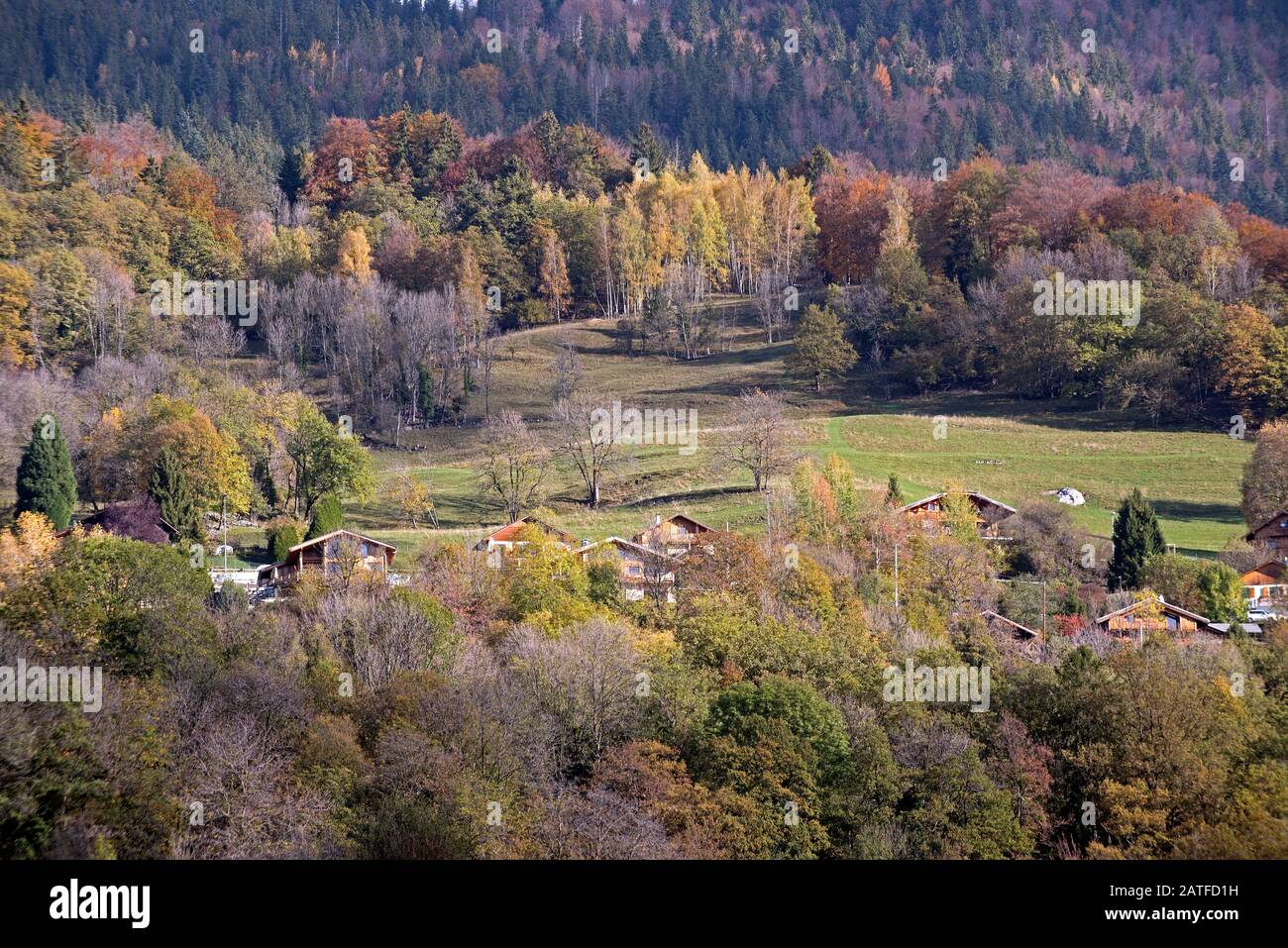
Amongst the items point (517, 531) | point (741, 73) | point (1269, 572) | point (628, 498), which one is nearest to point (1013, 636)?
point (1269, 572)

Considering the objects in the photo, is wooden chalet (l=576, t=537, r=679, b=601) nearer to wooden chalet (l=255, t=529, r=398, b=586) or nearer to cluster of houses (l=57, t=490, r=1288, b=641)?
cluster of houses (l=57, t=490, r=1288, b=641)

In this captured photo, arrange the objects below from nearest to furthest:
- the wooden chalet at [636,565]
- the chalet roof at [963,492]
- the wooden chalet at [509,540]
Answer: the wooden chalet at [636,565]
the wooden chalet at [509,540]
the chalet roof at [963,492]

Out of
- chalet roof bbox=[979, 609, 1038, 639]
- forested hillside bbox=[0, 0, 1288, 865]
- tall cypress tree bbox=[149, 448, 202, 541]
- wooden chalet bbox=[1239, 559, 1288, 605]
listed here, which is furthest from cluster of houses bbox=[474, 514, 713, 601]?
wooden chalet bbox=[1239, 559, 1288, 605]

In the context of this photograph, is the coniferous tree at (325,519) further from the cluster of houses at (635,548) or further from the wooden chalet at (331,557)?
the cluster of houses at (635,548)

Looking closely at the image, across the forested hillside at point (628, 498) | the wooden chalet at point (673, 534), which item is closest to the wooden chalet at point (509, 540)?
the forested hillside at point (628, 498)

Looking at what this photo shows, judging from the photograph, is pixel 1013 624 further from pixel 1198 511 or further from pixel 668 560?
pixel 1198 511
